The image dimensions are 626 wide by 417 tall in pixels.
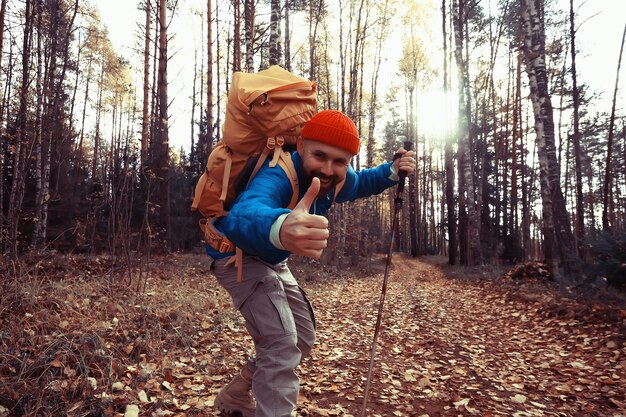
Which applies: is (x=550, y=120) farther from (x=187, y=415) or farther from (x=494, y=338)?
(x=187, y=415)

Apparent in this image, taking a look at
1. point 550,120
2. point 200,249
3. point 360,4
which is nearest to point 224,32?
point 360,4

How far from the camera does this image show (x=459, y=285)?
38.8 feet

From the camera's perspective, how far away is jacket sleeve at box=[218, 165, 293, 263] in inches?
64.3

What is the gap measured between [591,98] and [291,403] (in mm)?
25721

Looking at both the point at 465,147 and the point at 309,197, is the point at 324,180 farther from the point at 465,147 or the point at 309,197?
the point at 465,147

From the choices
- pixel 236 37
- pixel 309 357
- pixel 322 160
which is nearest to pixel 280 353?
pixel 322 160

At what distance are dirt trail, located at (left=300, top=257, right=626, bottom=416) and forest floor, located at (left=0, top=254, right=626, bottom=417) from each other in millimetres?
20

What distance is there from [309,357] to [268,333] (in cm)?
289

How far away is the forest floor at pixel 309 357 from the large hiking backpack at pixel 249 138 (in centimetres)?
183

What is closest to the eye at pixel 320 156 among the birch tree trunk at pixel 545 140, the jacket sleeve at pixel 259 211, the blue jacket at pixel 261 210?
the blue jacket at pixel 261 210

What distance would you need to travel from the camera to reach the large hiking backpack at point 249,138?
2086 mm

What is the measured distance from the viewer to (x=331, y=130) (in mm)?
2074

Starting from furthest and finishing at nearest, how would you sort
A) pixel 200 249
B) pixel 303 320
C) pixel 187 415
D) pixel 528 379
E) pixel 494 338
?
pixel 200 249, pixel 494 338, pixel 528 379, pixel 187 415, pixel 303 320

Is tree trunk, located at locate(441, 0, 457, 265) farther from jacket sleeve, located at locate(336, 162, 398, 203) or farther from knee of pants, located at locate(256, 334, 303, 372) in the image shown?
knee of pants, located at locate(256, 334, 303, 372)
